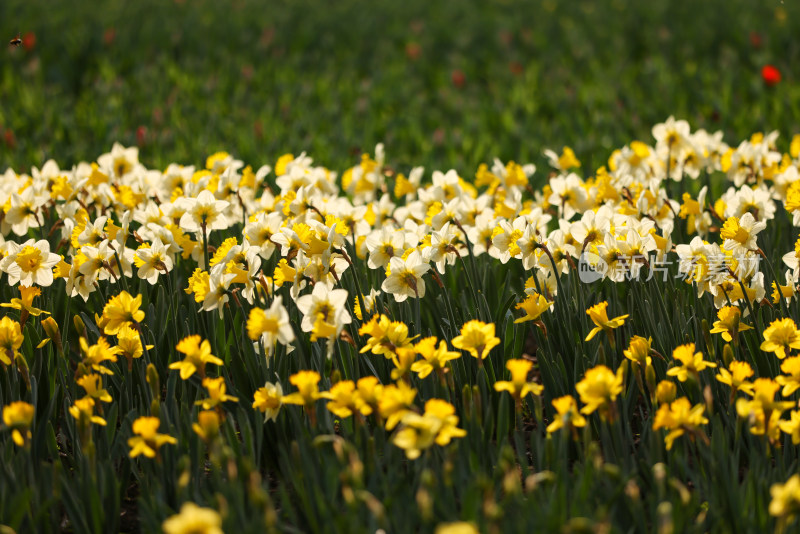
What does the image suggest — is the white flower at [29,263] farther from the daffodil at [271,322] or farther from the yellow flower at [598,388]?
the yellow flower at [598,388]

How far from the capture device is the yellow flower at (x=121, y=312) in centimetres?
216

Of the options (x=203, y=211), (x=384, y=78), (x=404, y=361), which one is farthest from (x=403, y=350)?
(x=384, y=78)

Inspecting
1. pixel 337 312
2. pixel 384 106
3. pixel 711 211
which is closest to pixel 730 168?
pixel 711 211

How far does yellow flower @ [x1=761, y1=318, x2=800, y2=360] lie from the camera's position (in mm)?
2018

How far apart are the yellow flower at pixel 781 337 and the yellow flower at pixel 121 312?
1734 millimetres

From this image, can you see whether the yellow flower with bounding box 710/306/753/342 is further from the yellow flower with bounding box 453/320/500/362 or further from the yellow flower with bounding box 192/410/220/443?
the yellow flower with bounding box 192/410/220/443

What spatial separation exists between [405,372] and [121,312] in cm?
84

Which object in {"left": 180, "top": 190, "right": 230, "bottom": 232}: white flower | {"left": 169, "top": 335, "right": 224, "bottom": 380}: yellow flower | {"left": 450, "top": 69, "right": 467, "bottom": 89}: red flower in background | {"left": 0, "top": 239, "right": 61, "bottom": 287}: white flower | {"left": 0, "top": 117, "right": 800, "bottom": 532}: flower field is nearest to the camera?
{"left": 0, "top": 117, "right": 800, "bottom": 532}: flower field

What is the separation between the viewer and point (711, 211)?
329cm

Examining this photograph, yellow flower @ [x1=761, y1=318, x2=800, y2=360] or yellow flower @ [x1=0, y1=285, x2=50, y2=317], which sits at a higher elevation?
yellow flower @ [x1=0, y1=285, x2=50, y2=317]

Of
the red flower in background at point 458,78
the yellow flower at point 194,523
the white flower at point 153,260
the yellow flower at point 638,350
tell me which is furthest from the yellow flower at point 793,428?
the red flower in background at point 458,78

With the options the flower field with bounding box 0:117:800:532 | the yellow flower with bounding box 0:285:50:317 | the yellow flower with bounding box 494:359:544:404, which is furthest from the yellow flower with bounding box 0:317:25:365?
the yellow flower with bounding box 494:359:544:404

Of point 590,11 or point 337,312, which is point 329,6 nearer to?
point 590,11

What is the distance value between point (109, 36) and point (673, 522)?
8.28 m
